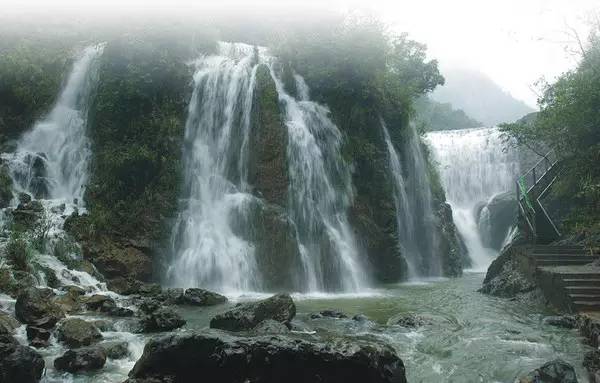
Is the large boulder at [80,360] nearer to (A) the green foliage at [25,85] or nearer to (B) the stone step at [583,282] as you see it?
(B) the stone step at [583,282]

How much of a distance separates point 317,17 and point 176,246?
14.7 meters

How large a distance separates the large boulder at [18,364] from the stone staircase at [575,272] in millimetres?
9970

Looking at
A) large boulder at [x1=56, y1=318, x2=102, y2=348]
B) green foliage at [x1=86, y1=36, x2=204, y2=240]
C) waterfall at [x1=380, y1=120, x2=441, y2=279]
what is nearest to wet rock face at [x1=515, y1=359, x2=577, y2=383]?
large boulder at [x1=56, y1=318, x2=102, y2=348]

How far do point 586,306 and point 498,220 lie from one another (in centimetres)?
2079

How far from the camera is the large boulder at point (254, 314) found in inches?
366

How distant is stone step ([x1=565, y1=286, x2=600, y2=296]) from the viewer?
1070 cm

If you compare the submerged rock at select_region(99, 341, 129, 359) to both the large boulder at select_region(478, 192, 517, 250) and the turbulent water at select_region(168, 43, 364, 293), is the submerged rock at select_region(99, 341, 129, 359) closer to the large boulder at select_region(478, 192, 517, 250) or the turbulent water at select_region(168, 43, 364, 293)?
the turbulent water at select_region(168, 43, 364, 293)

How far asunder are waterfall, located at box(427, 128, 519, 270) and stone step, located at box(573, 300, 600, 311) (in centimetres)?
2023

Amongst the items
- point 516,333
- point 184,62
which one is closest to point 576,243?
point 516,333

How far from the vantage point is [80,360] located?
Result: 7359mm

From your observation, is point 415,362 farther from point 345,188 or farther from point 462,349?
point 345,188

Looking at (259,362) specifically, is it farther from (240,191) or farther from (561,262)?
(240,191)

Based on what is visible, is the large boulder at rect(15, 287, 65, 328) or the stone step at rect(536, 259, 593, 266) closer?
the large boulder at rect(15, 287, 65, 328)

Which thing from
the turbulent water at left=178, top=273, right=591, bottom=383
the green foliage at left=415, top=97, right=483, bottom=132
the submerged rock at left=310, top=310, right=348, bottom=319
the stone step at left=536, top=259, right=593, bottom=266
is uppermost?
the green foliage at left=415, top=97, right=483, bottom=132
